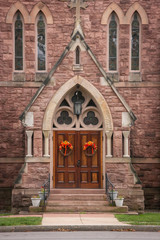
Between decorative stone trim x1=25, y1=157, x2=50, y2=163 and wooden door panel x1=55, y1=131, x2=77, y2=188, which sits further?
wooden door panel x1=55, y1=131, x2=77, y2=188

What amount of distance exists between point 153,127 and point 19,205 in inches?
252

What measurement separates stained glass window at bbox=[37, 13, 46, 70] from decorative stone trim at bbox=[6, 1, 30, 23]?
1.77ft

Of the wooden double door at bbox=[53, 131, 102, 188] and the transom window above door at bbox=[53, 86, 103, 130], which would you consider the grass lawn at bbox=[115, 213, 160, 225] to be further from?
the transom window above door at bbox=[53, 86, 103, 130]

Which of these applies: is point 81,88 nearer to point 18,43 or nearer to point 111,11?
point 18,43

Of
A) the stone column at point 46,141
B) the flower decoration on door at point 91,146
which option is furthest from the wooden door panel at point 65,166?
the stone column at point 46,141

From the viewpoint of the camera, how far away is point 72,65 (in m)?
20.7

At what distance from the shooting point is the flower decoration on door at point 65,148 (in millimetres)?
21219

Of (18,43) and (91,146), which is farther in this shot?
(18,43)

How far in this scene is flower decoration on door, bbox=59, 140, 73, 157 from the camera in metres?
21.2

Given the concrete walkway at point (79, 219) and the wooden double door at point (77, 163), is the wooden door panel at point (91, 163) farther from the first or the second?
the concrete walkway at point (79, 219)

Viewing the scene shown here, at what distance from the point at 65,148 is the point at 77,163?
0.77 m

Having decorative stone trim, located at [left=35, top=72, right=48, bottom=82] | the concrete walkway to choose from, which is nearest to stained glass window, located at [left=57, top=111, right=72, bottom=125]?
decorative stone trim, located at [left=35, top=72, right=48, bottom=82]

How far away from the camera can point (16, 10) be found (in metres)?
22.8

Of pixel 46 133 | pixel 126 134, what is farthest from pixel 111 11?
pixel 46 133
